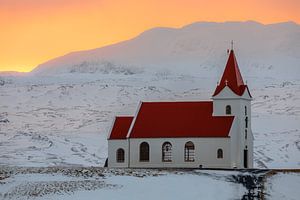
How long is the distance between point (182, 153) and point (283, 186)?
1442cm

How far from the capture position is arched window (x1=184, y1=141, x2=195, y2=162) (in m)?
70.9

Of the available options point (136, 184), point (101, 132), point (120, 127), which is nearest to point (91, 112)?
point (101, 132)

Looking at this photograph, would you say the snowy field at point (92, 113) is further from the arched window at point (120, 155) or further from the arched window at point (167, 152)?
the arched window at point (167, 152)

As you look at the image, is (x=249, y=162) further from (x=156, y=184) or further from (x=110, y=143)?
(x=156, y=184)

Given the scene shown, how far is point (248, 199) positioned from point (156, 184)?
7264mm

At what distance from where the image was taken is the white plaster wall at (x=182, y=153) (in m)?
70.2

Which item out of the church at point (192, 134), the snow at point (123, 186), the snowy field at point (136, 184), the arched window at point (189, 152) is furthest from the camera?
the arched window at point (189, 152)

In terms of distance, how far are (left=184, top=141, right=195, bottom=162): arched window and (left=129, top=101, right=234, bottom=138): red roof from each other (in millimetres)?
839

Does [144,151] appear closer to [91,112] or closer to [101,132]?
[101,132]

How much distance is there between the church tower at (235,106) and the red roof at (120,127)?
783 cm

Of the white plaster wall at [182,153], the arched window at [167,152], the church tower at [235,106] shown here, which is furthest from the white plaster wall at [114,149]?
the church tower at [235,106]

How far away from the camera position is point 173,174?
61.0m

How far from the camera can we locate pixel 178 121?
7250 centimetres

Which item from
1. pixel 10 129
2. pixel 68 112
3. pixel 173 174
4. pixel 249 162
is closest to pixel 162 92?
pixel 68 112
